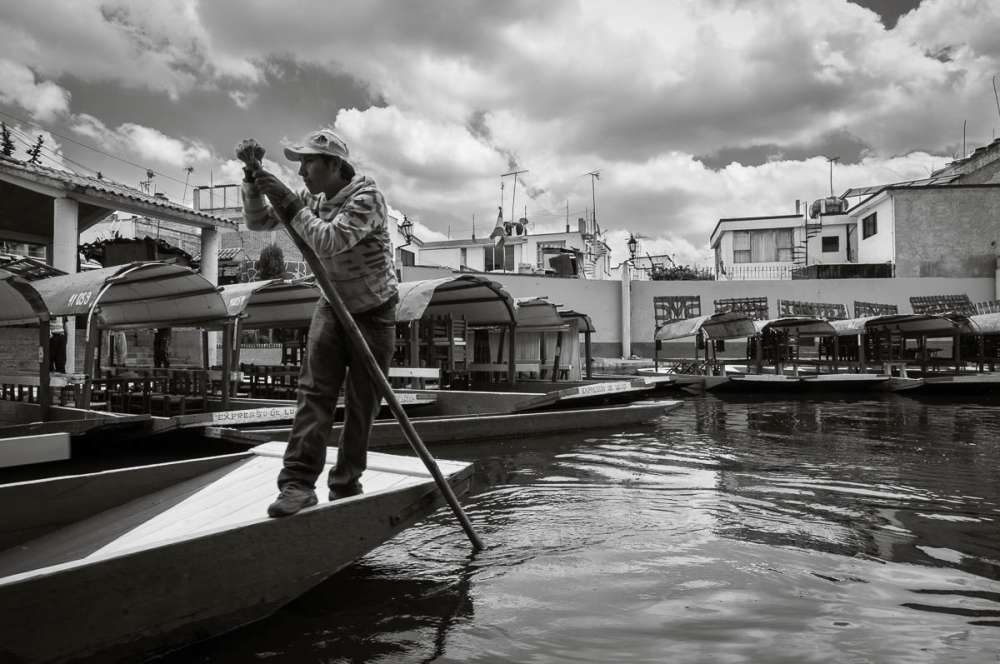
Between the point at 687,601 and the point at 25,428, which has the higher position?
the point at 25,428

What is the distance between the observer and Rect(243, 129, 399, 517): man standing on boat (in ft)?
10.4

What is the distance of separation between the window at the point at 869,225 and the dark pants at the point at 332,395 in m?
31.4

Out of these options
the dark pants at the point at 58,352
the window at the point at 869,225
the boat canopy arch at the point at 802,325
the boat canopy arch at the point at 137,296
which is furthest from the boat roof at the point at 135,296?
the window at the point at 869,225

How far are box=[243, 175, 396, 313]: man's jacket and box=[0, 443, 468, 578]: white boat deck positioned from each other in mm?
1129

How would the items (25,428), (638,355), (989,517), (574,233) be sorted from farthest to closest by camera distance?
(574,233) → (638,355) → (25,428) → (989,517)

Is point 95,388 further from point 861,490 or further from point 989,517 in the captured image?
point 989,517

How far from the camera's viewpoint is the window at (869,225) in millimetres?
29094

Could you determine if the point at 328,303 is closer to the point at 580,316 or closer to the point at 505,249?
the point at 580,316

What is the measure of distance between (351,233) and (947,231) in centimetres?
3018

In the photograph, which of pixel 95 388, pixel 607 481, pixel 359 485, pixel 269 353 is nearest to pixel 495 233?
pixel 269 353

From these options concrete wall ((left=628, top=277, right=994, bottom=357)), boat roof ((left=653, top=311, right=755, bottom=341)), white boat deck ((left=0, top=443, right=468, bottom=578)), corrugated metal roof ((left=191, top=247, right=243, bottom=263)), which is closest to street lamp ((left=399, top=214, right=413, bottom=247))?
corrugated metal roof ((left=191, top=247, right=243, bottom=263))

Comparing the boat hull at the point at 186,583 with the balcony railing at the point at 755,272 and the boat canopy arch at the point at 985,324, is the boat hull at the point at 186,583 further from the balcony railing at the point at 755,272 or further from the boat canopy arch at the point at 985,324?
the balcony railing at the point at 755,272

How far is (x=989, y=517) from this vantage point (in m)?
5.28

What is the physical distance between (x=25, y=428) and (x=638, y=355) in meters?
21.4
